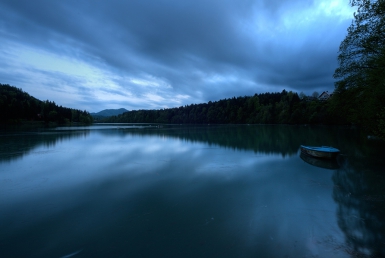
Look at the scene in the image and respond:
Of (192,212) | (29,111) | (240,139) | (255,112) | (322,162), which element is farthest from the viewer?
(255,112)

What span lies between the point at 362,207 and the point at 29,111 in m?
114

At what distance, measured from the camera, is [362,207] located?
7.24m

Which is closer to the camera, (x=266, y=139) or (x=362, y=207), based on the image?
(x=362, y=207)

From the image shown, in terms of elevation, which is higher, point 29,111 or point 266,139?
point 29,111

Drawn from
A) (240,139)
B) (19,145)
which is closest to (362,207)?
(240,139)

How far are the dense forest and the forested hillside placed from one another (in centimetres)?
6123

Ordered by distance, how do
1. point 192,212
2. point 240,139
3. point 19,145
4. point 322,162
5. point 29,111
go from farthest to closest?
point 29,111 → point 240,139 → point 19,145 → point 322,162 → point 192,212

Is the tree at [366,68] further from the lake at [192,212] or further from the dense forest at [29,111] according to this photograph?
the dense forest at [29,111]

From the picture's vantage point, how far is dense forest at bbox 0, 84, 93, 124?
81.8 m

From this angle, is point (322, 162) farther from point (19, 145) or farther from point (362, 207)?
point (19, 145)

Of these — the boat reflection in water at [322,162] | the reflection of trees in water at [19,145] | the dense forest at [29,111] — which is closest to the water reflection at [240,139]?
the reflection of trees in water at [19,145]

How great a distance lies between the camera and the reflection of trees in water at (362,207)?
4.99m

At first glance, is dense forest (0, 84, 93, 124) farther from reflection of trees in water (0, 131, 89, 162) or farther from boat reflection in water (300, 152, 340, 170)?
boat reflection in water (300, 152, 340, 170)

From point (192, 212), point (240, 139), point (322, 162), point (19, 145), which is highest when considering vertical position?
point (240, 139)
